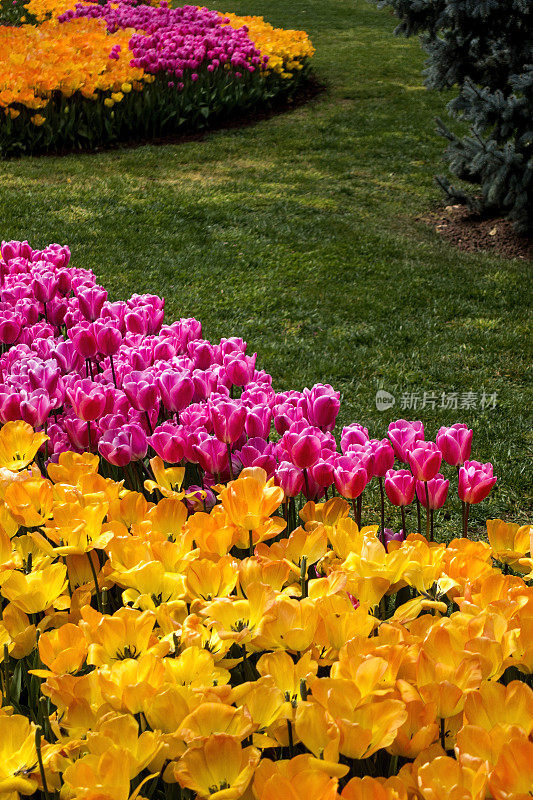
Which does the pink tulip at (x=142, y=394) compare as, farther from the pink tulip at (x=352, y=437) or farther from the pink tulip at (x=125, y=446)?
the pink tulip at (x=352, y=437)

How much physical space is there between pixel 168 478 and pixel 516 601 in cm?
86

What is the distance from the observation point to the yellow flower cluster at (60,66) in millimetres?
8422

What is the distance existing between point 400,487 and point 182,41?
1010 centimetres

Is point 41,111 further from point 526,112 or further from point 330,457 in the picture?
point 330,457

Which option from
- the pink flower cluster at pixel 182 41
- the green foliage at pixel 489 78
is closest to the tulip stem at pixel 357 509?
the green foliage at pixel 489 78

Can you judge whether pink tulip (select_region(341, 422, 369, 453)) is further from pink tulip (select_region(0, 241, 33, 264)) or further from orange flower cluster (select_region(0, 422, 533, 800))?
pink tulip (select_region(0, 241, 33, 264))

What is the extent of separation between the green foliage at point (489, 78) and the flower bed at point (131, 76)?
3905 millimetres

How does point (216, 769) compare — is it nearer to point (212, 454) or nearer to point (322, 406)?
point (212, 454)

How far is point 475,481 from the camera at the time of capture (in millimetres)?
1926

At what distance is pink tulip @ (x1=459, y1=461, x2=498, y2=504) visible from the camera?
6.28ft

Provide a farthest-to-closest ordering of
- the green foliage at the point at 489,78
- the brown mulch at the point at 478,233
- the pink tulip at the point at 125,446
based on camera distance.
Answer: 1. the brown mulch at the point at 478,233
2. the green foliage at the point at 489,78
3. the pink tulip at the point at 125,446

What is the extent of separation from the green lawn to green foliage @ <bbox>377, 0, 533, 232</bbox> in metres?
0.64

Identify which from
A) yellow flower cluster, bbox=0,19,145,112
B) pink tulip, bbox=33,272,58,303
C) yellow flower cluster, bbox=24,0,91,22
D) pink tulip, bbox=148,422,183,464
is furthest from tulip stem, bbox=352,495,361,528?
yellow flower cluster, bbox=24,0,91,22

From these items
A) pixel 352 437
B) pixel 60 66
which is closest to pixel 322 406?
pixel 352 437
